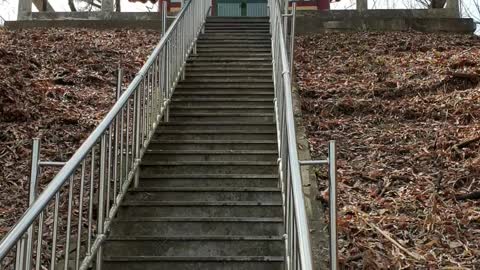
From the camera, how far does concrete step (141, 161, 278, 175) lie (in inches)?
229

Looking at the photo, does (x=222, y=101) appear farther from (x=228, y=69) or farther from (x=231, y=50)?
(x=231, y=50)

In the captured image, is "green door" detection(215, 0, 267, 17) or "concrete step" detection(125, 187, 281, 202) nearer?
"concrete step" detection(125, 187, 281, 202)

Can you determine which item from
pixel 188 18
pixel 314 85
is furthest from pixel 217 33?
pixel 314 85

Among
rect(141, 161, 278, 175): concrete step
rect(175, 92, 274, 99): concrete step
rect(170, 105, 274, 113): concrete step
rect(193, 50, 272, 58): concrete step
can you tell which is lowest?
rect(141, 161, 278, 175): concrete step

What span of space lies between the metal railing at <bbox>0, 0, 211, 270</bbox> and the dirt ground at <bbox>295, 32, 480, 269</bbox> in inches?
68.9

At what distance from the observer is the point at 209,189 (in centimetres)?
534

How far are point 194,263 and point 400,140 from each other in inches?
131

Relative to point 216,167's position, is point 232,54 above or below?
above

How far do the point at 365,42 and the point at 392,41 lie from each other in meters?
0.50

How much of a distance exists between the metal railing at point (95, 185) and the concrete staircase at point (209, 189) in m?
0.25

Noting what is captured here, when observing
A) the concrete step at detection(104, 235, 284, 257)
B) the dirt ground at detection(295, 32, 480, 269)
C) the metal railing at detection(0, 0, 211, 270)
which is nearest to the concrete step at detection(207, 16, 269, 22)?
the dirt ground at detection(295, 32, 480, 269)

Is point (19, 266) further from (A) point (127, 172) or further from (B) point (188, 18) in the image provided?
(B) point (188, 18)

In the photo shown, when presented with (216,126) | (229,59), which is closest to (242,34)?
(229,59)

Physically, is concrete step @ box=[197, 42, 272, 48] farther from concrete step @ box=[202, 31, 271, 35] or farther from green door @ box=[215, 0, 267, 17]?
green door @ box=[215, 0, 267, 17]
